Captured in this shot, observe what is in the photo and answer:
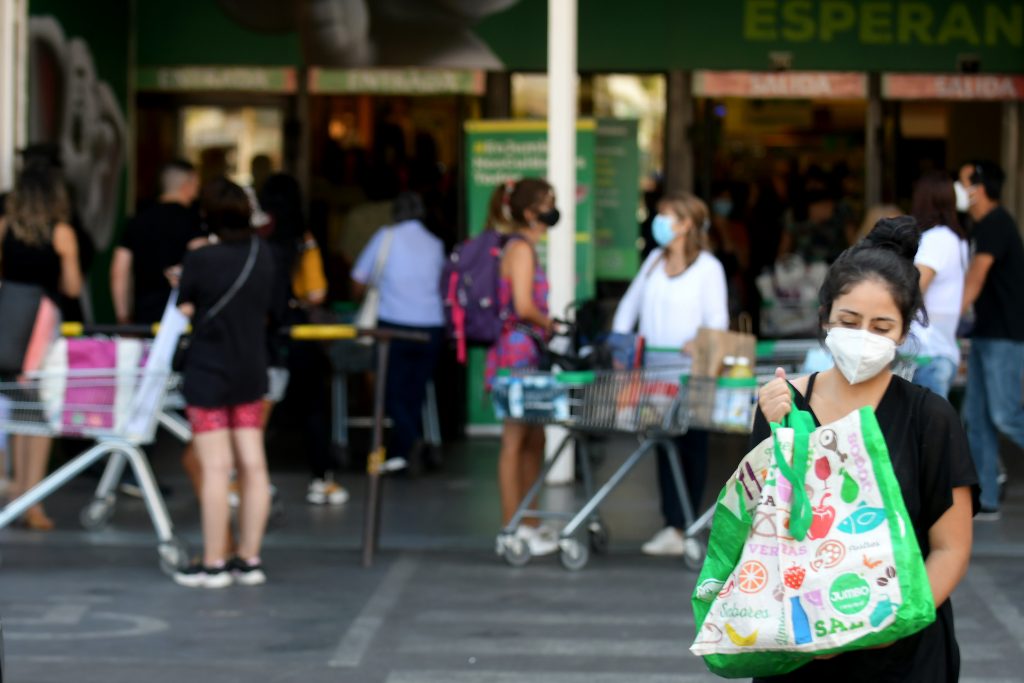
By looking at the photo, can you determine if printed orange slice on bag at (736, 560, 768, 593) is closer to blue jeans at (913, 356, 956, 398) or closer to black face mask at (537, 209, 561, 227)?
black face mask at (537, 209, 561, 227)

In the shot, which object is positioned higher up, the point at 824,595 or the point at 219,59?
→ the point at 219,59

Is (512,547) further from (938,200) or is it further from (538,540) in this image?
(938,200)

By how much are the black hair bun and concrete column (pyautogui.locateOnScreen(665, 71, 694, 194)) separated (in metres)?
9.58

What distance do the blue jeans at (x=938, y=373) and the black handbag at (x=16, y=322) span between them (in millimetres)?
4348

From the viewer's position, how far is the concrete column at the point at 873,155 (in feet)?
43.5

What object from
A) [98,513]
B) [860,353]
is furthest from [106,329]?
[860,353]

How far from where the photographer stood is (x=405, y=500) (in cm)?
1000

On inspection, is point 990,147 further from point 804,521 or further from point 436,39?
point 804,521

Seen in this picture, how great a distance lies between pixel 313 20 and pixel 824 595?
1056cm

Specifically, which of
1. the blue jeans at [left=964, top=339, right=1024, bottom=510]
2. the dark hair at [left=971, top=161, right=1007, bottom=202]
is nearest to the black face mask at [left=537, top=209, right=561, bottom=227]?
the dark hair at [left=971, top=161, right=1007, bottom=202]

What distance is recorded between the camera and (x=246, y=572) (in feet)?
25.3

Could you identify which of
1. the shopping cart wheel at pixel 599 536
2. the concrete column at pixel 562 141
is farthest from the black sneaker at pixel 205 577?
the concrete column at pixel 562 141

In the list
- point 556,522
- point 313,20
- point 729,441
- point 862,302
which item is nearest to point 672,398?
point 556,522

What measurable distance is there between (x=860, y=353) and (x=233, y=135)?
10704 mm
